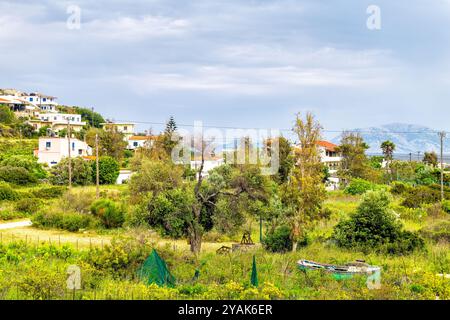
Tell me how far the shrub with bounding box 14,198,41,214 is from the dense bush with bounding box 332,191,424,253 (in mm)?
16506

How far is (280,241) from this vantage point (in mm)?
17781

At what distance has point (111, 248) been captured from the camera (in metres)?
13.7

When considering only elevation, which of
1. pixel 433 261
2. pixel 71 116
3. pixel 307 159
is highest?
pixel 71 116

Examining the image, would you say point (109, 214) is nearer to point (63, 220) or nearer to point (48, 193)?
point (63, 220)

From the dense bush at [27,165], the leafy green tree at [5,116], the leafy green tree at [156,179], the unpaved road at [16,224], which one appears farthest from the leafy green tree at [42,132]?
the leafy green tree at [156,179]

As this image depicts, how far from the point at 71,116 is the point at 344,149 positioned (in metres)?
44.0

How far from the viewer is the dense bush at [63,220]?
24141mm

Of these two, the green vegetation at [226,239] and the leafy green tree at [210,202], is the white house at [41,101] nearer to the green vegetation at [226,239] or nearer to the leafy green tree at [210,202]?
the green vegetation at [226,239]

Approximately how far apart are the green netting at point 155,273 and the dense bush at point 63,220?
487 inches

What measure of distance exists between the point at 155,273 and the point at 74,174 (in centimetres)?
2736

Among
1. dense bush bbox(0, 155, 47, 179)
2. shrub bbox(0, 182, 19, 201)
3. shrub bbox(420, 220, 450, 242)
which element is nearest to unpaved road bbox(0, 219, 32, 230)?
shrub bbox(0, 182, 19, 201)

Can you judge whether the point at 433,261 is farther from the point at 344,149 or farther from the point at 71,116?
the point at 71,116
